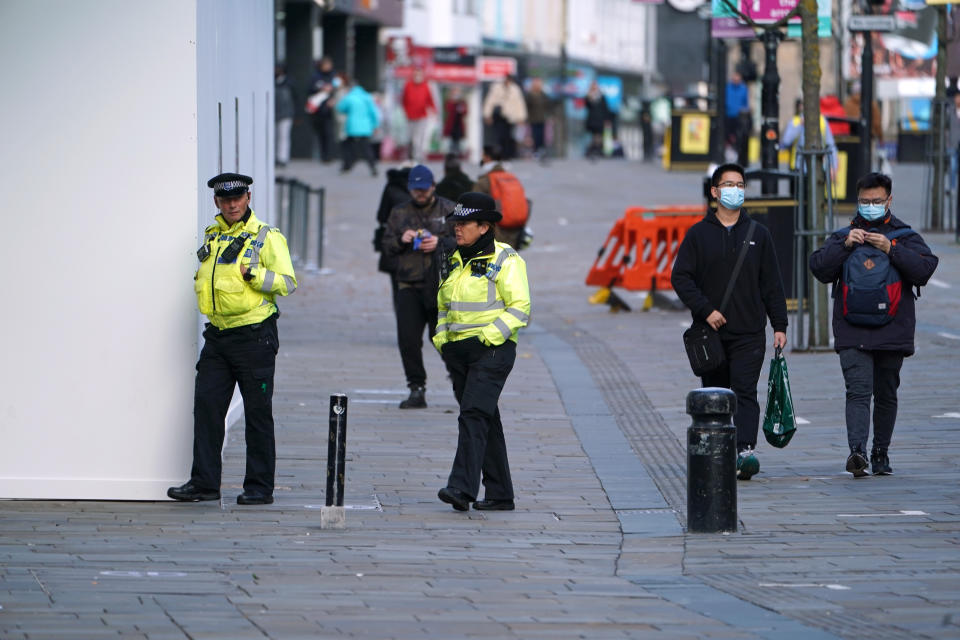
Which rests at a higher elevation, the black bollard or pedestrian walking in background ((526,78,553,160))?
pedestrian walking in background ((526,78,553,160))

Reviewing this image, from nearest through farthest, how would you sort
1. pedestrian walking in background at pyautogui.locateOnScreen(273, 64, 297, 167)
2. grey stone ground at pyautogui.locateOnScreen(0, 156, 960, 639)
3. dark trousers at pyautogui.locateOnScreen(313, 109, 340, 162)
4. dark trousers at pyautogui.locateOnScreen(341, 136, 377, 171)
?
grey stone ground at pyautogui.locateOnScreen(0, 156, 960, 639) < pedestrian walking in background at pyautogui.locateOnScreen(273, 64, 297, 167) < dark trousers at pyautogui.locateOnScreen(341, 136, 377, 171) < dark trousers at pyautogui.locateOnScreen(313, 109, 340, 162)

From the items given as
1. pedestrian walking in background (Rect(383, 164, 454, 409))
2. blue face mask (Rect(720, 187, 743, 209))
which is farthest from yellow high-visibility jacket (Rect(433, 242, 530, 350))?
pedestrian walking in background (Rect(383, 164, 454, 409))

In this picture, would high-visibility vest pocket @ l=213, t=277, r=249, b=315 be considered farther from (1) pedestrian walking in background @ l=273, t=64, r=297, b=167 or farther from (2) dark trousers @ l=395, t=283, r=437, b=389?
(1) pedestrian walking in background @ l=273, t=64, r=297, b=167

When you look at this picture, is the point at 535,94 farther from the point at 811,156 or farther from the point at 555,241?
the point at 811,156

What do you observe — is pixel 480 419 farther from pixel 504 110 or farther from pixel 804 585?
pixel 504 110

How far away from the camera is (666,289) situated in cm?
1947

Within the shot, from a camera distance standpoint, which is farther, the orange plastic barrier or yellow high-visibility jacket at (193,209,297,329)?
the orange plastic barrier

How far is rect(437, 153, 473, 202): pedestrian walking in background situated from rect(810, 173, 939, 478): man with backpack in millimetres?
4985

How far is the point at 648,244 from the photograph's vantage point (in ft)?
64.0

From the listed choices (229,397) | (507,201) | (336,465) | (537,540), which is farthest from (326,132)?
(537,540)

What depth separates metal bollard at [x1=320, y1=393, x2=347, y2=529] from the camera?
882 cm

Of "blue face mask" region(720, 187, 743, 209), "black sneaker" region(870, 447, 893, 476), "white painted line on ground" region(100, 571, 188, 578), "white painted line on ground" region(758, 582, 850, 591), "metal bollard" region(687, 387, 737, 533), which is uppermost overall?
"blue face mask" region(720, 187, 743, 209)

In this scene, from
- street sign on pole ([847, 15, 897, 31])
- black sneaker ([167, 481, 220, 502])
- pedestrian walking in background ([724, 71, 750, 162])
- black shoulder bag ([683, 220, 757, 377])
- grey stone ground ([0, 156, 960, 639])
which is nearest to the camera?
grey stone ground ([0, 156, 960, 639])

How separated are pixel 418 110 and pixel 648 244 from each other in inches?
774
